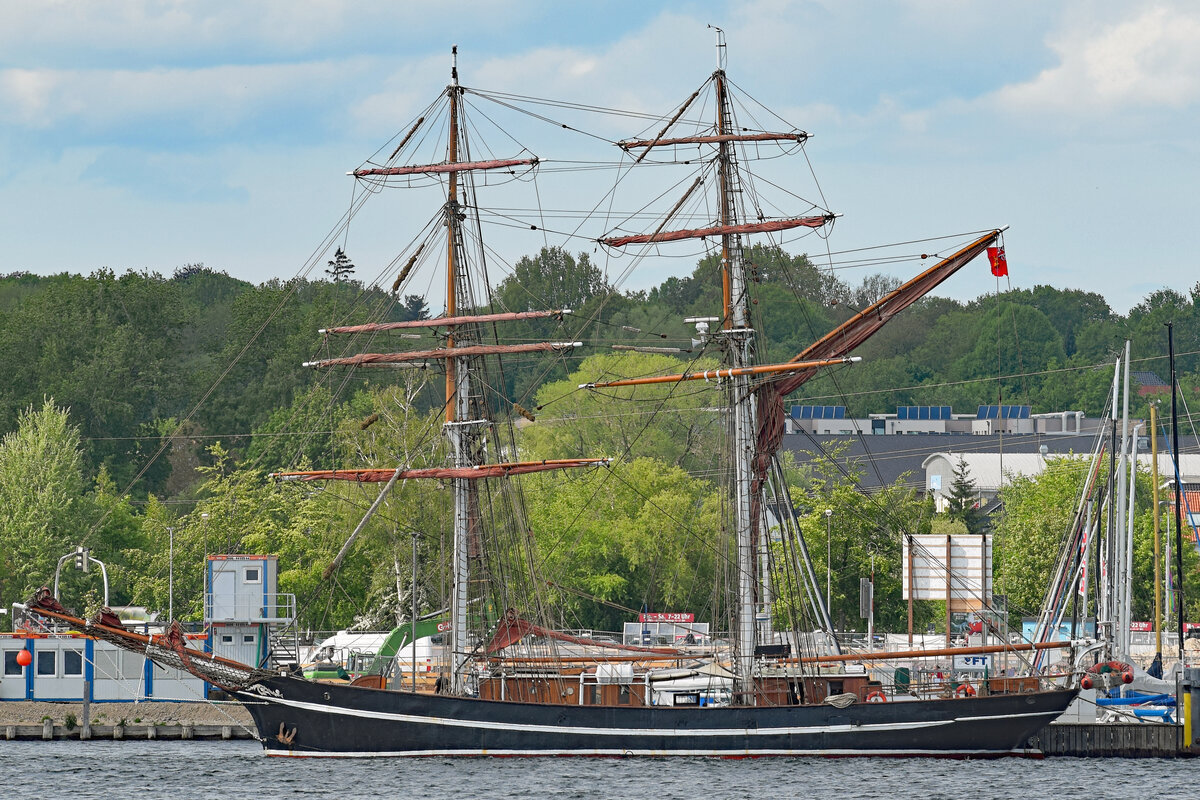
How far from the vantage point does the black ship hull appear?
60.3 m

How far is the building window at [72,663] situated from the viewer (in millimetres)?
71688

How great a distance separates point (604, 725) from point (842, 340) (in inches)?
631

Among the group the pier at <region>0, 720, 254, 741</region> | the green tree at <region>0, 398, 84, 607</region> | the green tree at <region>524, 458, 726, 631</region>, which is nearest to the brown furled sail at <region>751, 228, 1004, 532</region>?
the pier at <region>0, 720, 254, 741</region>

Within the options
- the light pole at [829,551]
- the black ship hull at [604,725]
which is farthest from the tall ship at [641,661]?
the light pole at [829,551]

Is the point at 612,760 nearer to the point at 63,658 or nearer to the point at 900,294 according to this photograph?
the point at 900,294

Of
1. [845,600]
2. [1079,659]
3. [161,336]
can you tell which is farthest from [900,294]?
[161,336]

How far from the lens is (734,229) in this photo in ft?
207

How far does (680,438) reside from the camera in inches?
4946

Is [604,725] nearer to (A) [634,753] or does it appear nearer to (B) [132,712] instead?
(A) [634,753]

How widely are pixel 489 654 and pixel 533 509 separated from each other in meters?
35.6

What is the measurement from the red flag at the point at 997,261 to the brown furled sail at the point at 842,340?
0.93 metres

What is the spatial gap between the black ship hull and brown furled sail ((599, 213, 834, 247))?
51.1 feet

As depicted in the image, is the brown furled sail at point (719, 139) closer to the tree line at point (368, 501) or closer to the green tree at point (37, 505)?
the tree line at point (368, 501)

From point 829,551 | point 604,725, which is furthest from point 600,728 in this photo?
point 829,551
